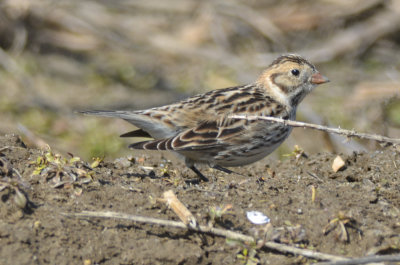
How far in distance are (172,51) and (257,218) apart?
7.85 metres

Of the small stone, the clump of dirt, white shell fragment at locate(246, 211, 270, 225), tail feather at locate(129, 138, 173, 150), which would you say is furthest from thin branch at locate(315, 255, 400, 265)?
the small stone

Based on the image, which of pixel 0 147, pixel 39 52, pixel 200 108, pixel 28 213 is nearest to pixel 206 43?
pixel 39 52

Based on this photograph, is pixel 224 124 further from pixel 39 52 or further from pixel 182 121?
pixel 39 52

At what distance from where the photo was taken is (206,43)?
12102 mm

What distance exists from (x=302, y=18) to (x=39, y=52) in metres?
4.96

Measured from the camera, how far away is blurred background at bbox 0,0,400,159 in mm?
10164

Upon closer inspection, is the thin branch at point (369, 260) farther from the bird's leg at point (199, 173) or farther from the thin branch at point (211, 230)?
the bird's leg at point (199, 173)

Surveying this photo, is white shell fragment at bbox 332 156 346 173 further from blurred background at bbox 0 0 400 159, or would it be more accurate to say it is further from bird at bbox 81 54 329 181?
blurred background at bbox 0 0 400 159

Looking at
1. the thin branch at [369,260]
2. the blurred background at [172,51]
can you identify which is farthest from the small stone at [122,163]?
the blurred background at [172,51]

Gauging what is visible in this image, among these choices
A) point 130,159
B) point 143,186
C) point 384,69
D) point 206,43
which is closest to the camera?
point 143,186

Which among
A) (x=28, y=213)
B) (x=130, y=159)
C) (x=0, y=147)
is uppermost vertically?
(x=130, y=159)

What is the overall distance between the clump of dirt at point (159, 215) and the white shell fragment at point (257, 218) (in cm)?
4

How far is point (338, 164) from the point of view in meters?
5.81

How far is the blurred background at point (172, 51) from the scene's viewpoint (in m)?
10.2
